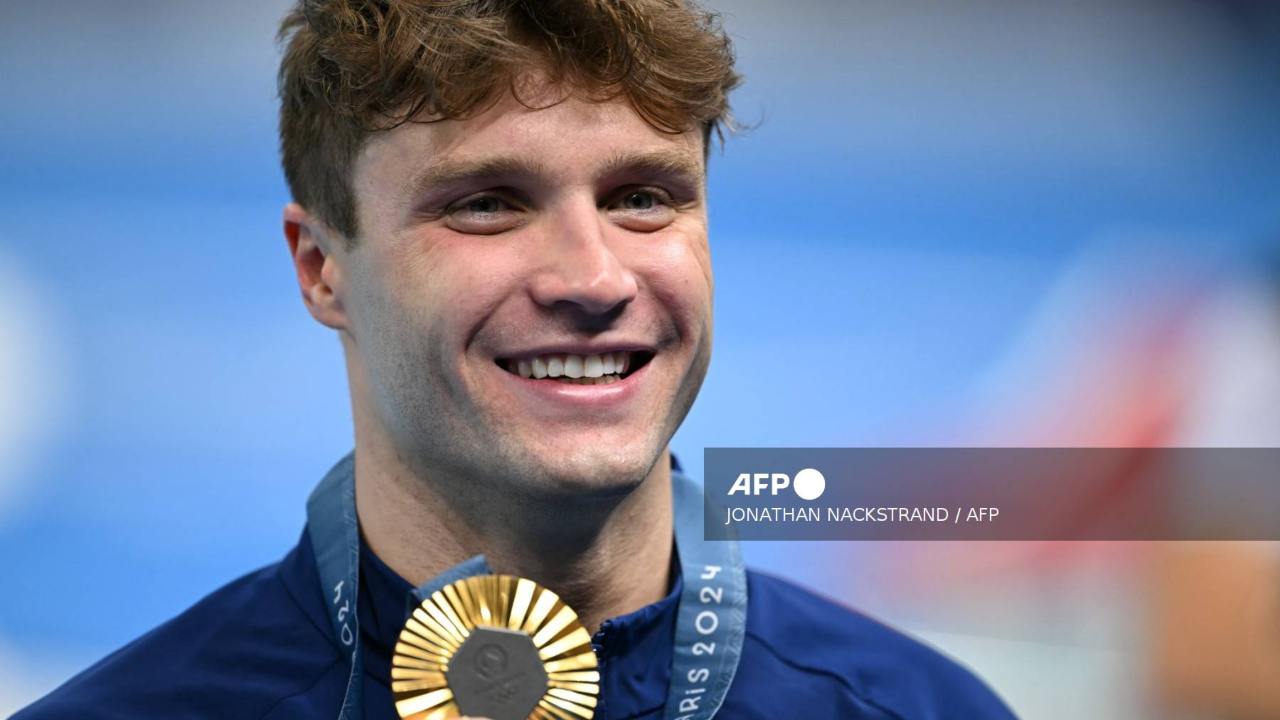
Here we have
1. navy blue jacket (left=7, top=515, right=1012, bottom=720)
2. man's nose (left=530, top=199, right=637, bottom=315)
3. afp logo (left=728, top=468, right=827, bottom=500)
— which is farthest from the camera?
afp logo (left=728, top=468, right=827, bottom=500)

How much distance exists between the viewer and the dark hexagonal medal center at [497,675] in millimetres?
1710

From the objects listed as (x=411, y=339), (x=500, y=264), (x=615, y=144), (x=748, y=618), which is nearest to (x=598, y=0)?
(x=615, y=144)

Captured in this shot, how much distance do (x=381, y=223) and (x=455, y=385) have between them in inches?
10.2

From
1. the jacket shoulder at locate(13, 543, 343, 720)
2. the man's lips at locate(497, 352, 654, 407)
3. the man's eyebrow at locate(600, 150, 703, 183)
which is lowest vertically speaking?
the jacket shoulder at locate(13, 543, 343, 720)

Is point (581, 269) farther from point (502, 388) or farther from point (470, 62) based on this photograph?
point (470, 62)

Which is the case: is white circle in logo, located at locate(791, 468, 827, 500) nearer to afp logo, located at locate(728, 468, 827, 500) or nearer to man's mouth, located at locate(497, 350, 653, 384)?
afp logo, located at locate(728, 468, 827, 500)

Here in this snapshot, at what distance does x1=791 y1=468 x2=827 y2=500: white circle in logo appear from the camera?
2.82 metres

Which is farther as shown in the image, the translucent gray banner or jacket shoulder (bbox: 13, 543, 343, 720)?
the translucent gray banner

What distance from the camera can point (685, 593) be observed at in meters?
2.22

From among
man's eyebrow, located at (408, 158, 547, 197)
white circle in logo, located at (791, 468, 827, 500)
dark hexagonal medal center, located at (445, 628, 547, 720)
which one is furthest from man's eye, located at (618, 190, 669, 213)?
white circle in logo, located at (791, 468, 827, 500)

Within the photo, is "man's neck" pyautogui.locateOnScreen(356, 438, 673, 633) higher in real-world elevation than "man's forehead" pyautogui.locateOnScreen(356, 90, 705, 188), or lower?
lower

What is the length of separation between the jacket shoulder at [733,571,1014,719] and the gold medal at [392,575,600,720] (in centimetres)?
57

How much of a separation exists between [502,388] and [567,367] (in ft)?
0.31

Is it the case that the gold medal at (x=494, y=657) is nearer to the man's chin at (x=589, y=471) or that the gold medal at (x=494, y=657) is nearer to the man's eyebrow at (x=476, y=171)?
the man's chin at (x=589, y=471)
